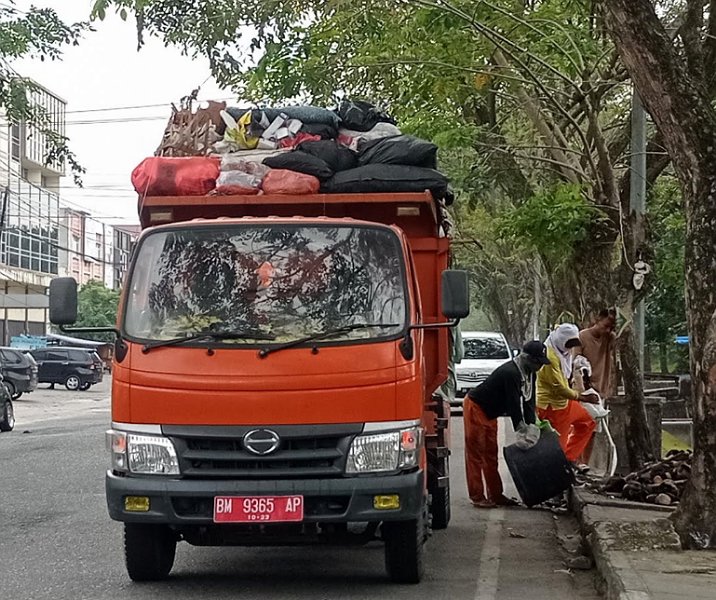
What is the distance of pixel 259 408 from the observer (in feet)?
21.4

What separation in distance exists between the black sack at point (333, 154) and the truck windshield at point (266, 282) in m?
0.74

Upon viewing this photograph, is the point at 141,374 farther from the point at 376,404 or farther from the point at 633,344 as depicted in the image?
the point at 633,344

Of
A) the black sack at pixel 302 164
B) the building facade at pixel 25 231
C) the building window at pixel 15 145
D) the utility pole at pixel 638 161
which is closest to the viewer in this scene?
the black sack at pixel 302 164

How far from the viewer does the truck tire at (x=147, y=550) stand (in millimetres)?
7227

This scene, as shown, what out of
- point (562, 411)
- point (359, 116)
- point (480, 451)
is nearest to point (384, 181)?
point (359, 116)

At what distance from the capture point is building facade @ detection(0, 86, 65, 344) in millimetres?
55781

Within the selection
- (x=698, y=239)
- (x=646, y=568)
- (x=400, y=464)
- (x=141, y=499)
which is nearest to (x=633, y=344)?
(x=698, y=239)

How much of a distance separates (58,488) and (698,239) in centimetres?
781

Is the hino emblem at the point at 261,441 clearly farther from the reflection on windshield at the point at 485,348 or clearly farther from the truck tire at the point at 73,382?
the truck tire at the point at 73,382

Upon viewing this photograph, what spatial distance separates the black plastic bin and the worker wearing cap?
0.74 ft

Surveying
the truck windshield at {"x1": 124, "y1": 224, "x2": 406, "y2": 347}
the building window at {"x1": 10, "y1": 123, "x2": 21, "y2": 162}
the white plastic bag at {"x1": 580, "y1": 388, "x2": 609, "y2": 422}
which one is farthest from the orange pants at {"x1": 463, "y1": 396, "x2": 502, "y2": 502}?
the building window at {"x1": 10, "y1": 123, "x2": 21, "y2": 162}

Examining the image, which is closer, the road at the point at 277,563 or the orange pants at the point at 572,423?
the road at the point at 277,563

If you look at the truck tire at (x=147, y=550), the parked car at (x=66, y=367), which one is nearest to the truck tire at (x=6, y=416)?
the truck tire at (x=147, y=550)

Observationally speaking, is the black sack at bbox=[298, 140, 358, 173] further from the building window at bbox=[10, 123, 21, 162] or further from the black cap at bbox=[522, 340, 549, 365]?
the building window at bbox=[10, 123, 21, 162]
